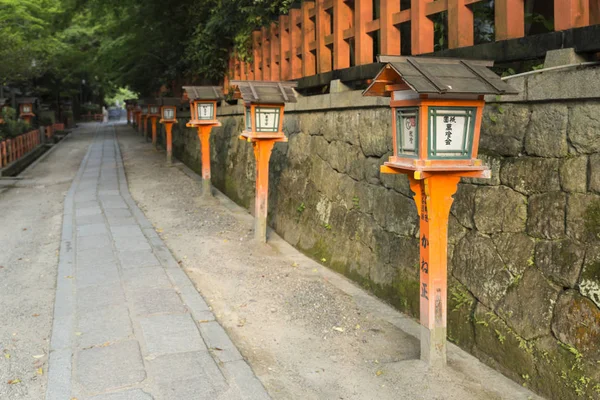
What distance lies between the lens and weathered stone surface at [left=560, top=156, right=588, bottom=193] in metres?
3.82

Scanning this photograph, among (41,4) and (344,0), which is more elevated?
(41,4)

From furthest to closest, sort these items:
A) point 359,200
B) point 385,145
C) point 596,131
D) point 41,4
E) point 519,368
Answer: point 41,4, point 359,200, point 385,145, point 519,368, point 596,131

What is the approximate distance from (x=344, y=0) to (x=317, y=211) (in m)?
3.04

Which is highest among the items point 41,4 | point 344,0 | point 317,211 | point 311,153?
point 41,4

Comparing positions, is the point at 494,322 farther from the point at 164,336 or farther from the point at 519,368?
the point at 164,336

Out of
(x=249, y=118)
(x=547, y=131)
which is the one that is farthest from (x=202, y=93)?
(x=547, y=131)

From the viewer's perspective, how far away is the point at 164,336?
4969 mm

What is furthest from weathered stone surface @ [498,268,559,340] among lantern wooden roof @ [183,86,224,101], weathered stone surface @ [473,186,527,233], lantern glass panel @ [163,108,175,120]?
lantern glass panel @ [163,108,175,120]

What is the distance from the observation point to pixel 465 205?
16.1 ft

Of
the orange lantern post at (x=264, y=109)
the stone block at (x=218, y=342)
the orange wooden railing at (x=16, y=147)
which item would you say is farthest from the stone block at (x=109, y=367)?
the orange wooden railing at (x=16, y=147)

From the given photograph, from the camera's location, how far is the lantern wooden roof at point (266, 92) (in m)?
8.23

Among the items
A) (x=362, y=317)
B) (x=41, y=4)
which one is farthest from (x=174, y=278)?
(x=41, y=4)

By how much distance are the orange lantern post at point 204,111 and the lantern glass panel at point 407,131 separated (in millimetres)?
8907

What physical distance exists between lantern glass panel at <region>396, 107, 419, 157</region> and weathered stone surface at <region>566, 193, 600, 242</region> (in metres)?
1.15
